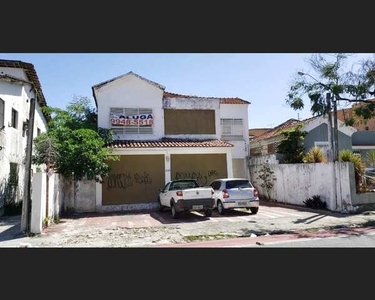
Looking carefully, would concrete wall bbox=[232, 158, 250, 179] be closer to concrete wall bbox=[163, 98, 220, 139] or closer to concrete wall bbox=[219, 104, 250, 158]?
concrete wall bbox=[219, 104, 250, 158]

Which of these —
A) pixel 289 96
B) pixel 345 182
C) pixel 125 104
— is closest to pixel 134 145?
pixel 125 104

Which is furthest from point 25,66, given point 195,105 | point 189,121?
point 195,105

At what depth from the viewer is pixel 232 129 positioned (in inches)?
926

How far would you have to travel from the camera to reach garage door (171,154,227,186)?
1750 centimetres

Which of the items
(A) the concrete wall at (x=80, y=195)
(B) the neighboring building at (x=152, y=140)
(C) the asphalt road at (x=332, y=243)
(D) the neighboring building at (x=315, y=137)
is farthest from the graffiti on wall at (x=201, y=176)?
(C) the asphalt road at (x=332, y=243)

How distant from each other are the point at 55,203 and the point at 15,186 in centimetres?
447

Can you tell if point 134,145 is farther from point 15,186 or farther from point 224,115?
point 224,115

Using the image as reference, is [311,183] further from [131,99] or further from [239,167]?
[131,99]

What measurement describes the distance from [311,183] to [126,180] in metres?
9.33

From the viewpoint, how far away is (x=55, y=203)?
13.2m

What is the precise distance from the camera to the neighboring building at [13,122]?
576 inches

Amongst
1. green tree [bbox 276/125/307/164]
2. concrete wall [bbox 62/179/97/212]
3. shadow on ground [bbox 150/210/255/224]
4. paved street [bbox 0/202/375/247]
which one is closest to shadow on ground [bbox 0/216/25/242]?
paved street [bbox 0/202/375/247]

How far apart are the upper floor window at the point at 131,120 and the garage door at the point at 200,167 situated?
8.34 feet

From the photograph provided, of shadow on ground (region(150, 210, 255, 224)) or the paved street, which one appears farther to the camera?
shadow on ground (region(150, 210, 255, 224))
